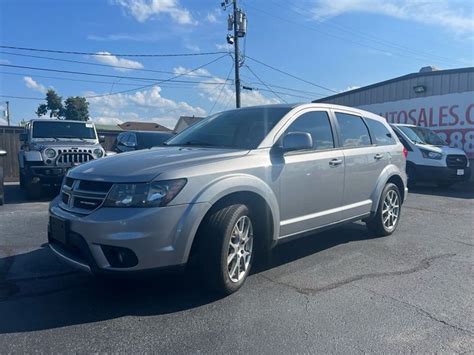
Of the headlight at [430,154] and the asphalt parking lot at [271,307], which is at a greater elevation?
the headlight at [430,154]

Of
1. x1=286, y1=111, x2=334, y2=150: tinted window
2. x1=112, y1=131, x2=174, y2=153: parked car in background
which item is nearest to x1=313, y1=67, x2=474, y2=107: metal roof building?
x1=112, y1=131, x2=174, y2=153: parked car in background

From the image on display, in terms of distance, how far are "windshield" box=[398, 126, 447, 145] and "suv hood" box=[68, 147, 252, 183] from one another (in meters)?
9.67

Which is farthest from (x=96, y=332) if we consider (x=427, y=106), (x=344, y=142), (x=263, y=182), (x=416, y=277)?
(x=427, y=106)

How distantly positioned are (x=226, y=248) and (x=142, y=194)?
837 millimetres

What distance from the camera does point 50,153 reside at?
9336mm

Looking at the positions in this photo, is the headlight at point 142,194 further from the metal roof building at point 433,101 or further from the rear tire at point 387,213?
the metal roof building at point 433,101

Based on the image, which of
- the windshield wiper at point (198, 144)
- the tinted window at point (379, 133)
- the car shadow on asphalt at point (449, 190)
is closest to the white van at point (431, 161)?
the car shadow on asphalt at point (449, 190)

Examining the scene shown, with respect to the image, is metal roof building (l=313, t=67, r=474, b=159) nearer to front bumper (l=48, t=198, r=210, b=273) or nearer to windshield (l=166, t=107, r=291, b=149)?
windshield (l=166, t=107, r=291, b=149)

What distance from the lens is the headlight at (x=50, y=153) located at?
30.5 ft

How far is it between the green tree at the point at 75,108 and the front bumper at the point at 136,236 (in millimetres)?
49323

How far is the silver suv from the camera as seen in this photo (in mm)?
3205

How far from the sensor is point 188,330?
3.05 meters

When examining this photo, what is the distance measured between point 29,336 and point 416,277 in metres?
3.57

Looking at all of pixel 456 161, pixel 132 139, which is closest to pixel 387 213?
pixel 456 161
